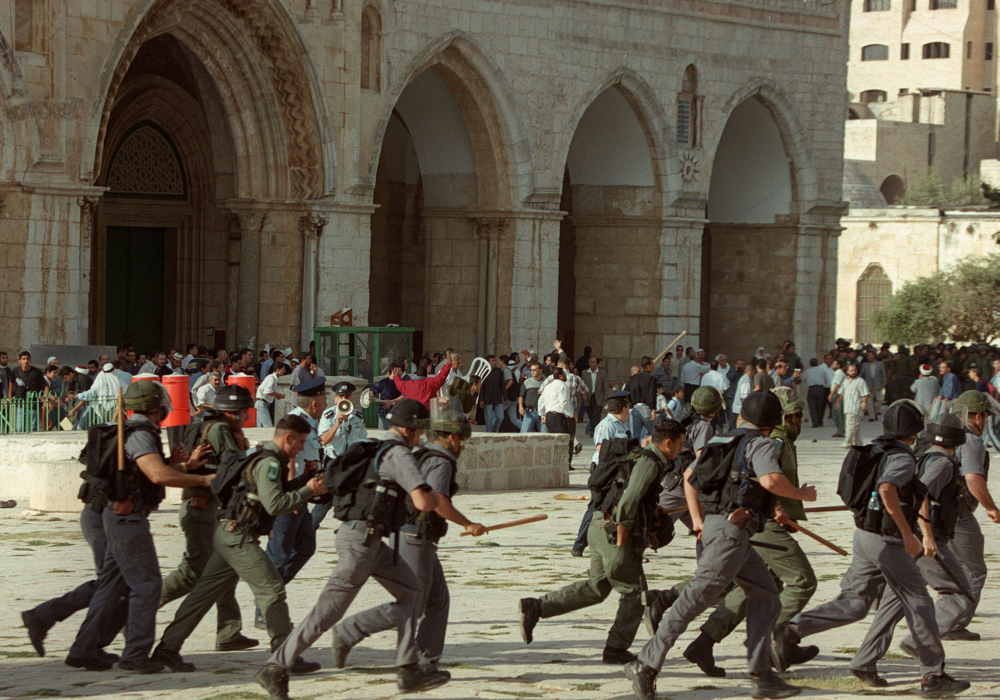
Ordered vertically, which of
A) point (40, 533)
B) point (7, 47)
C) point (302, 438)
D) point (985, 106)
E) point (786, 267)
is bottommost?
point (40, 533)

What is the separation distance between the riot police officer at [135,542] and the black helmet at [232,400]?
0.32 meters

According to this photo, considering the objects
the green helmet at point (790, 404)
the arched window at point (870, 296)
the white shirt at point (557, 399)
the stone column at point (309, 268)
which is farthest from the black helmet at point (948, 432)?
the arched window at point (870, 296)

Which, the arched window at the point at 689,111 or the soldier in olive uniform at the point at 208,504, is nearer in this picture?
the soldier in olive uniform at the point at 208,504

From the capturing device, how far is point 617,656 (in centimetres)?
800

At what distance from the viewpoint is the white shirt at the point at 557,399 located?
667 inches

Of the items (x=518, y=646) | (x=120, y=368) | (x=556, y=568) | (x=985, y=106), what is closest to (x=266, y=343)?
(x=120, y=368)

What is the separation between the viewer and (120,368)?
18.3 m

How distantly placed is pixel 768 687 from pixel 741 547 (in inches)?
25.3

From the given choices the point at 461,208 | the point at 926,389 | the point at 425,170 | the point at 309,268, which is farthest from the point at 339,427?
the point at 425,170

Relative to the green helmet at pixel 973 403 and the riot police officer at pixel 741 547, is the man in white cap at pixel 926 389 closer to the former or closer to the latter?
the green helmet at pixel 973 403

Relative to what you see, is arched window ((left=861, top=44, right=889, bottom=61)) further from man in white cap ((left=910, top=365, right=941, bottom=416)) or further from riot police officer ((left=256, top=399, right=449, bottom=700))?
riot police officer ((left=256, top=399, right=449, bottom=700))

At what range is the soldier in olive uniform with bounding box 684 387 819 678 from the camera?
7797 millimetres

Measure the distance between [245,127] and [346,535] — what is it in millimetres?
15860

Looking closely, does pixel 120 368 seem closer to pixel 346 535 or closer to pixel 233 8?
pixel 233 8
